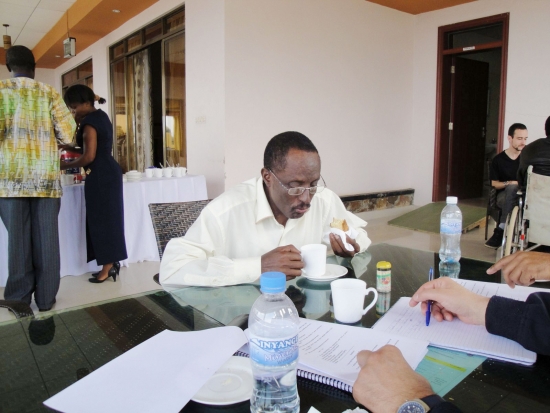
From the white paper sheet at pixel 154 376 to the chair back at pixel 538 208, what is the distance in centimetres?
288

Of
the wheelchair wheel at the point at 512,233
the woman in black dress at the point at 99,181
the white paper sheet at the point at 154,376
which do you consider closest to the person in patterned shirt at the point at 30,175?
the woman in black dress at the point at 99,181

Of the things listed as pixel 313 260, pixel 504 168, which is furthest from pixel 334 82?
pixel 313 260

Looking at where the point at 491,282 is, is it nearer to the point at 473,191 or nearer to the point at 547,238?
the point at 547,238

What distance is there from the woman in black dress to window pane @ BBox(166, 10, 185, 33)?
2.50 meters

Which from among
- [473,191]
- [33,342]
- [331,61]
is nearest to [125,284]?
[33,342]

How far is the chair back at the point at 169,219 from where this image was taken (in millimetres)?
1925

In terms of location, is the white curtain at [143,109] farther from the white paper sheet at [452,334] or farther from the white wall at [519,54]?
the white paper sheet at [452,334]

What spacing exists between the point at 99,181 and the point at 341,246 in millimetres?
2472

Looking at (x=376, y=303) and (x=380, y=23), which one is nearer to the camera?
(x=376, y=303)

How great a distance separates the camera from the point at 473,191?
7.28m

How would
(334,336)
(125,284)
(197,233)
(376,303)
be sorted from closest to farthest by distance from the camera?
(334,336)
(376,303)
(197,233)
(125,284)

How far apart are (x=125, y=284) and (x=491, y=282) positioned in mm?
2831

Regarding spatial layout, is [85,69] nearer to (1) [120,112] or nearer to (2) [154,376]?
(1) [120,112]

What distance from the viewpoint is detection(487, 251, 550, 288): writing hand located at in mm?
1278
